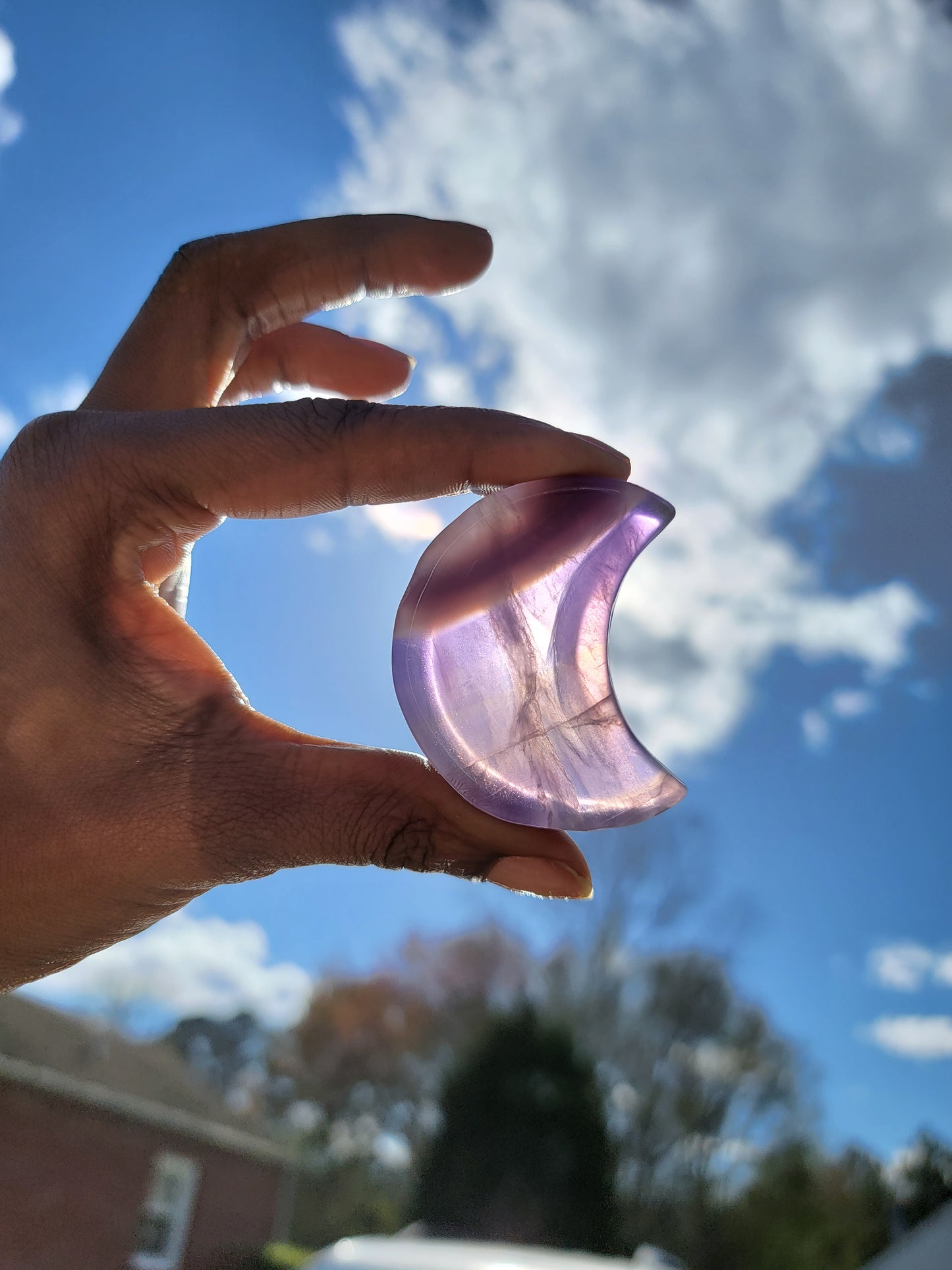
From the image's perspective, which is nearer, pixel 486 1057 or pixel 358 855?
pixel 358 855

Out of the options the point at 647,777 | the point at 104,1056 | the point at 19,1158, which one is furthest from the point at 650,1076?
the point at 647,777

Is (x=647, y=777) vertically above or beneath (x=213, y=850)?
above

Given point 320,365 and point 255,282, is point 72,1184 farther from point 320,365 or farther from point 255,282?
point 255,282

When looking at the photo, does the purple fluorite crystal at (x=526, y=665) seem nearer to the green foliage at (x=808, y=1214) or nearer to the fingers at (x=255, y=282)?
the fingers at (x=255, y=282)

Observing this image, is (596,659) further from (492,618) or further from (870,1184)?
(870,1184)

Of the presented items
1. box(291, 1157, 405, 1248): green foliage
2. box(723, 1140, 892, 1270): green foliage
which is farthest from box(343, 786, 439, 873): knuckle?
box(291, 1157, 405, 1248): green foliage

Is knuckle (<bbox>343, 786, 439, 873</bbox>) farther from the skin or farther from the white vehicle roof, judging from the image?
the white vehicle roof

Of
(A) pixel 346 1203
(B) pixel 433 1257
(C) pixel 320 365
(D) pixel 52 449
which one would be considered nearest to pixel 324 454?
(D) pixel 52 449
